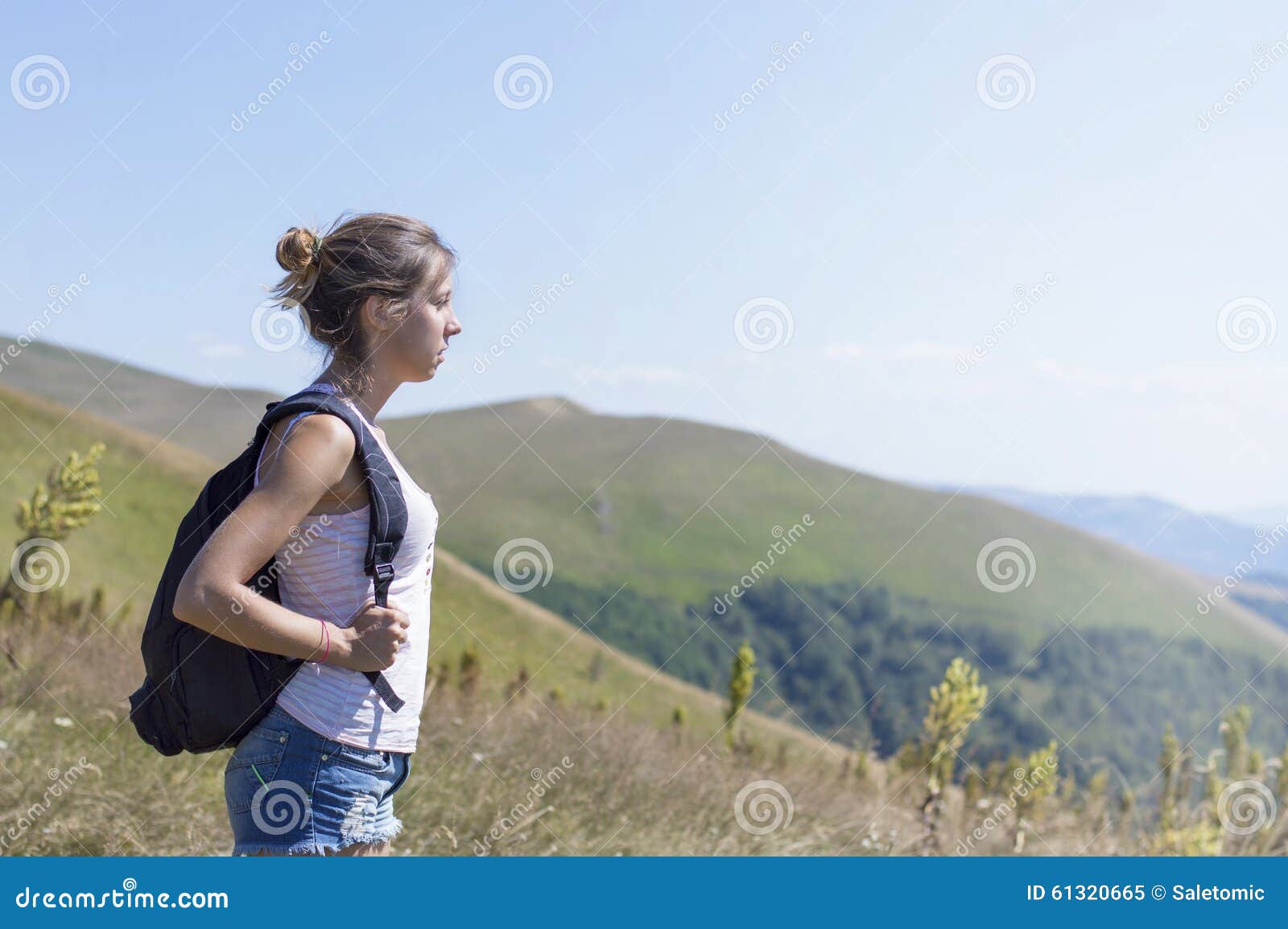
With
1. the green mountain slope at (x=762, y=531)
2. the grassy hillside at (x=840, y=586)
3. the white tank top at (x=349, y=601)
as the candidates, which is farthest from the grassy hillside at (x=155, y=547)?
the white tank top at (x=349, y=601)

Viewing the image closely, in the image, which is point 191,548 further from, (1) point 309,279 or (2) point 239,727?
(1) point 309,279

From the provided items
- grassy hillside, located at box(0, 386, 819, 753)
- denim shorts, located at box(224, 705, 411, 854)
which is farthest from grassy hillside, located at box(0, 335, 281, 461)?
denim shorts, located at box(224, 705, 411, 854)

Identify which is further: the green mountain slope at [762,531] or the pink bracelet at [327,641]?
the green mountain slope at [762,531]

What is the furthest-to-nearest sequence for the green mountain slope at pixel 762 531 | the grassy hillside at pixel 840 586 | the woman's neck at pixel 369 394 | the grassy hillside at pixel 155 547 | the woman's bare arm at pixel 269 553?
the green mountain slope at pixel 762 531 → the grassy hillside at pixel 840 586 → the grassy hillside at pixel 155 547 → the woman's neck at pixel 369 394 → the woman's bare arm at pixel 269 553

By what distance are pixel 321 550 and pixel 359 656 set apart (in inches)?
9.4

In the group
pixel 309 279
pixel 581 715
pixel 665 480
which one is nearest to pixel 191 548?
pixel 309 279

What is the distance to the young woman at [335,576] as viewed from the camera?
2240 millimetres

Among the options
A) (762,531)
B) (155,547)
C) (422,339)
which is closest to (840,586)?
(762,531)

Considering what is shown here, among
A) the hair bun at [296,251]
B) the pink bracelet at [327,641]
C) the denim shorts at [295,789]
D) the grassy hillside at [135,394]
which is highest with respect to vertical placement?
the hair bun at [296,251]

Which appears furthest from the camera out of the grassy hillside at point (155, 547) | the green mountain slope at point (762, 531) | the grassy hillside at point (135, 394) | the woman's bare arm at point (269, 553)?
the grassy hillside at point (135, 394)

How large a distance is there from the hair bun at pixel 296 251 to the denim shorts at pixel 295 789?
988mm

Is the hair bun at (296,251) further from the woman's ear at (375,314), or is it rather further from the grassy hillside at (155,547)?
the grassy hillside at (155,547)

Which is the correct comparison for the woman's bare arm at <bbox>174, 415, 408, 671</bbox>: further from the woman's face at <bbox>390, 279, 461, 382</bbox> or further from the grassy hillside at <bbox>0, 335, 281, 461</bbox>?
the grassy hillside at <bbox>0, 335, 281, 461</bbox>

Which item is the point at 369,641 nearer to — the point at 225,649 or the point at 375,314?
the point at 225,649
